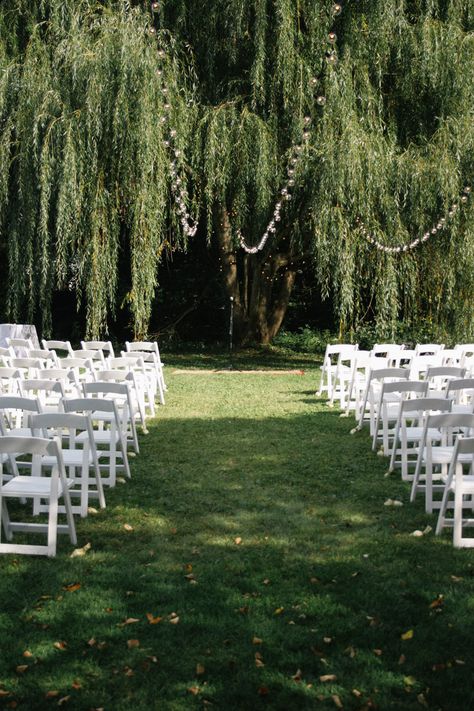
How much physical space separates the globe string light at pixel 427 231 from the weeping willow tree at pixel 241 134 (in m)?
0.12

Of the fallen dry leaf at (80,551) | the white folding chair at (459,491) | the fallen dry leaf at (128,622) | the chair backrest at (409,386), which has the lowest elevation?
the fallen dry leaf at (128,622)

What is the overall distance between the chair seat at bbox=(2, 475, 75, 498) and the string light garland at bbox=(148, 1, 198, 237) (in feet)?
29.6

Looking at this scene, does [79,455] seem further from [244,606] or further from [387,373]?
[387,373]

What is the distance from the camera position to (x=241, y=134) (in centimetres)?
1408

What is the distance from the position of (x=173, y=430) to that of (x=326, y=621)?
5673mm

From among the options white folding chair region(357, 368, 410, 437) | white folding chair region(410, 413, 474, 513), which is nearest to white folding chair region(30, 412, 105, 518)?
white folding chair region(410, 413, 474, 513)

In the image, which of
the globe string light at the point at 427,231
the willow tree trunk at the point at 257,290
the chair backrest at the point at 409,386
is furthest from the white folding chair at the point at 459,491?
the willow tree trunk at the point at 257,290

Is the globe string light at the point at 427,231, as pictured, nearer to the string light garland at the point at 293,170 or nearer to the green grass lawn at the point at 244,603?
the string light garland at the point at 293,170

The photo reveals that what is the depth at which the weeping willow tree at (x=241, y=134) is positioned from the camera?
43.0 feet

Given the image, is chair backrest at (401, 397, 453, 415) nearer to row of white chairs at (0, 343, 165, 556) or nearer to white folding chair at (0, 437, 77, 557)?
row of white chairs at (0, 343, 165, 556)

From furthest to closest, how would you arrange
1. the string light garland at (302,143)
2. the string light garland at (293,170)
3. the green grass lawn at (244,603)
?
the string light garland at (302,143)
the string light garland at (293,170)
the green grass lawn at (244,603)

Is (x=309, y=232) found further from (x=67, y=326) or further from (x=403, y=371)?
(x=67, y=326)

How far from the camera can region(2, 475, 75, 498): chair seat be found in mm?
5176

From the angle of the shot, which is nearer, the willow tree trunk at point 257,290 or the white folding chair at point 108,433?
the white folding chair at point 108,433
